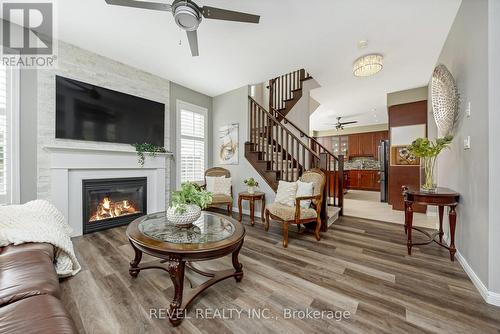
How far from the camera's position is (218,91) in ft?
15.3

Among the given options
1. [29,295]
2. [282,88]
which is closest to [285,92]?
[282,88]

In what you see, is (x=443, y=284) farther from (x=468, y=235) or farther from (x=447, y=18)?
(x=447, y=18)

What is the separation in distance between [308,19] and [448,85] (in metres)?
1.81

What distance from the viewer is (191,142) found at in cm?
461

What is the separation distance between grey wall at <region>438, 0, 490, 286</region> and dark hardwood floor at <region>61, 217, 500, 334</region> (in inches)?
14.1

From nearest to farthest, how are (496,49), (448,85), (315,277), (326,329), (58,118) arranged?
(326,329) < (496,49) < (315,277) < (448,85) < (58,118)

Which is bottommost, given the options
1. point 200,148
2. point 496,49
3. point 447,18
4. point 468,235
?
point 468,235

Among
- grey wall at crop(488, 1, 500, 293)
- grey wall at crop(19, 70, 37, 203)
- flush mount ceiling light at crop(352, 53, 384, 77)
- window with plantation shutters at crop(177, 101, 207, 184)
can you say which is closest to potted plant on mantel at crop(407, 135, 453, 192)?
grey wall at crop(488, 1, 500, 293)

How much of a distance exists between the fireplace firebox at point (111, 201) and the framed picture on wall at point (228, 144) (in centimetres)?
175

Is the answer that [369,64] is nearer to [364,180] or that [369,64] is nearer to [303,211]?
[303,211]

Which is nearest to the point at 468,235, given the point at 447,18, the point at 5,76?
the point at 447,18

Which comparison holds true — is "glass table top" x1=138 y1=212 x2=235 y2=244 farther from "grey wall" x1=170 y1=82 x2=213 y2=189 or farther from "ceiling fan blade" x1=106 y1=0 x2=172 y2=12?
"grey wall" x1=170 y1=82 x2=213 y2=189

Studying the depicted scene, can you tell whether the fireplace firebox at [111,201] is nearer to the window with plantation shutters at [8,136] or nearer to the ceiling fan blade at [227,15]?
the window with plantation shutters at [8,136]

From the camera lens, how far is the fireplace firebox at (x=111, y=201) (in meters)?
3.08
